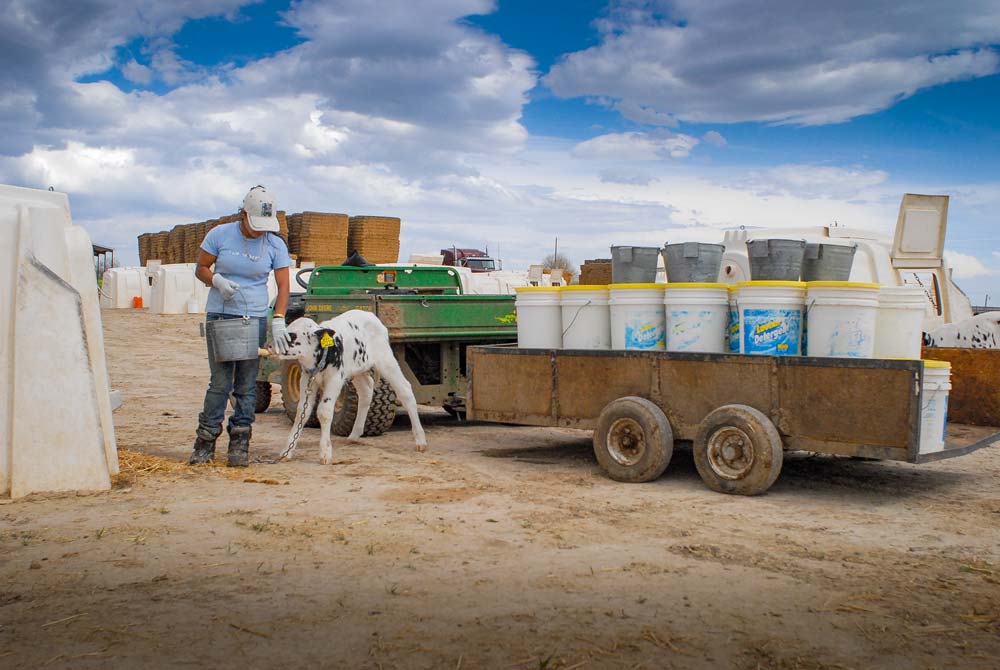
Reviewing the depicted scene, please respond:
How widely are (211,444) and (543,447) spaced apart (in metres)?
3.19

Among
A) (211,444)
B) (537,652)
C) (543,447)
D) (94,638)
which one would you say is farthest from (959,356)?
(94,638)

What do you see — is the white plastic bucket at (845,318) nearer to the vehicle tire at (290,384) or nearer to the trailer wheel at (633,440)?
the trailer wheel at (633,440)

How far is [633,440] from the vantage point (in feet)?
23.1

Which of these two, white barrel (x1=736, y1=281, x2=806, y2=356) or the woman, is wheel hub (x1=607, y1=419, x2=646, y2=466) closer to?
white barrel (x1=736, y1=281, x2=806, y2=356)

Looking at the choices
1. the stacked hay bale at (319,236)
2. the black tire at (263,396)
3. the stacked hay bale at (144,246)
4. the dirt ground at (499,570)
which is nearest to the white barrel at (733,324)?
the dirt ground at (499,570)

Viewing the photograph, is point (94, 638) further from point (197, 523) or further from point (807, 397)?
point (807, 397)

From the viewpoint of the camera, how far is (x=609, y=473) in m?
7.05

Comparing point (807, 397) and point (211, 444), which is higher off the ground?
point (807, 397)

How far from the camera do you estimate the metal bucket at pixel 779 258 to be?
6.77 metres

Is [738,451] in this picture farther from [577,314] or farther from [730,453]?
[577,314]

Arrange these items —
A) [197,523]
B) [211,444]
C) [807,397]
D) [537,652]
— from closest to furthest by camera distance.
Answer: [537,652] < [197,523] < [807,397] < [211,444]

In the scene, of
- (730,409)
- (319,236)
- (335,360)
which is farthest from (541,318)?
(319,236)

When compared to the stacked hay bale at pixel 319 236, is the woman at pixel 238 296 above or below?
below

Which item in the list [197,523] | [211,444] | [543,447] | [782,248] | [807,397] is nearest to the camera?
[197,523]
